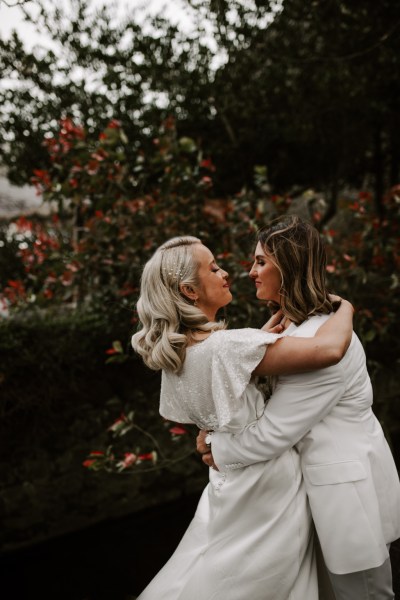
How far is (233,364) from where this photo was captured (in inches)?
71.7

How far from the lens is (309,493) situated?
193 centimetres

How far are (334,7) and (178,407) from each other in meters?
5.29

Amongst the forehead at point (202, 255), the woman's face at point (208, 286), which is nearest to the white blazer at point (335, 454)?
the woman's face at point (208, 286)

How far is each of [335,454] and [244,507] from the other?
16.8 inches

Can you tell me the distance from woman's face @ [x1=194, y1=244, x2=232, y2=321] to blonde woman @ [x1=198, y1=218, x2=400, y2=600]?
208mm

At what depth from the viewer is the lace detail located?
71.4 inches

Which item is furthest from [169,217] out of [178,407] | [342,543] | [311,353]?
[342,543]

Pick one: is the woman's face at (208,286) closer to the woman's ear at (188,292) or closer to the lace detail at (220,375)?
the woman's ear at (188,292)

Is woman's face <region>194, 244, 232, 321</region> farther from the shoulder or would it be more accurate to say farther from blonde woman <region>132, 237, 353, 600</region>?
the shoulder

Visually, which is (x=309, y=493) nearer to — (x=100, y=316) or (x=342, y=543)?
(x=342, y=543)

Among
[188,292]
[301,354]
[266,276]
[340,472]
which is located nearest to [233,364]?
[301,354]

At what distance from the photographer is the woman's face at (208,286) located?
2.07 metres

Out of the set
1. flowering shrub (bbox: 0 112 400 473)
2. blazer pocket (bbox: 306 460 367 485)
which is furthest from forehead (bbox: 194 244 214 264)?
flowering shrub (bbox: 0 112 400 473)

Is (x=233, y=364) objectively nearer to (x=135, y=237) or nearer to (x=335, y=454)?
(x=335, y=454)
